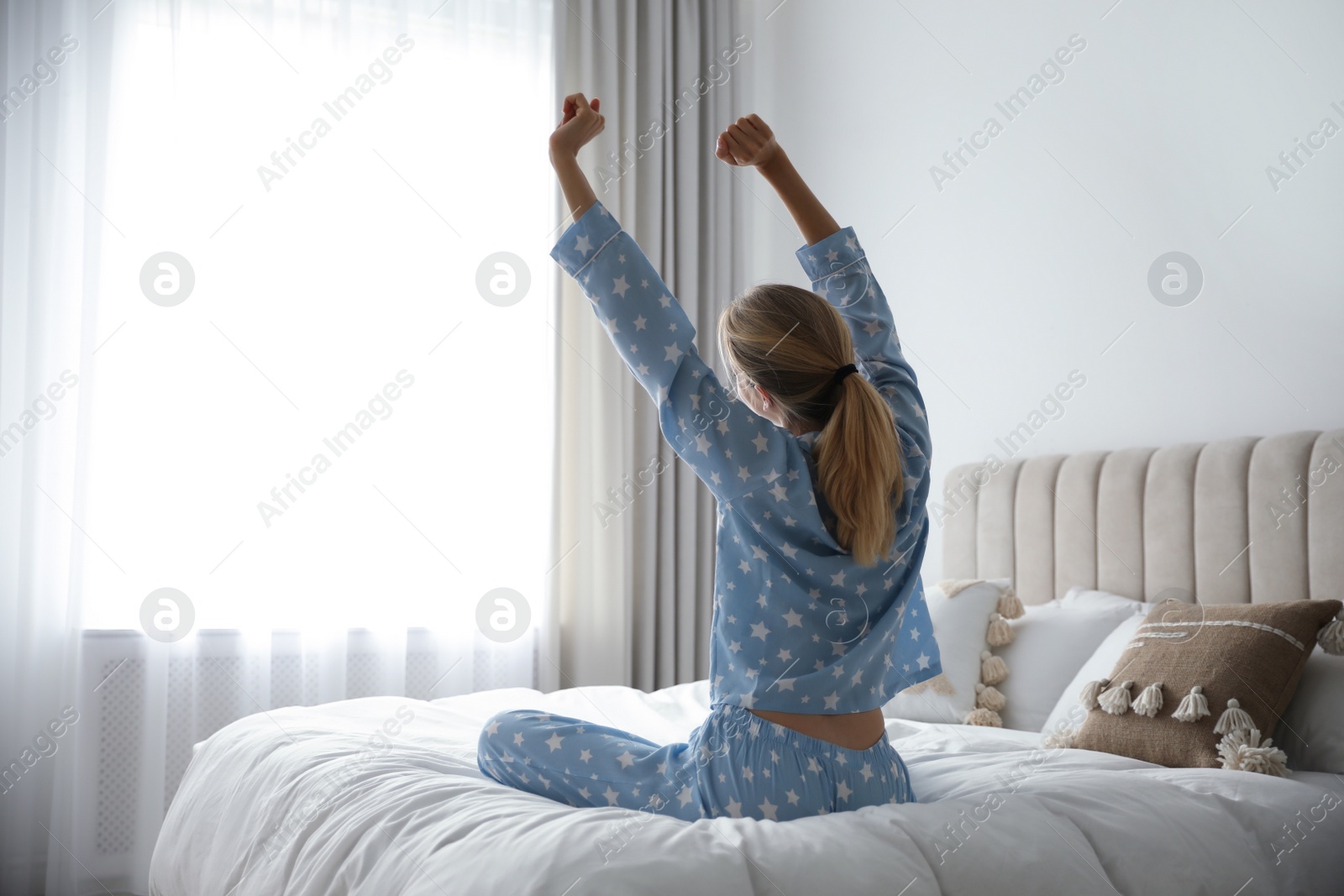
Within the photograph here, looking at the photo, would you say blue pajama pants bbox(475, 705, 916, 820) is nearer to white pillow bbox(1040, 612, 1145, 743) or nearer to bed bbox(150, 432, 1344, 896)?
bed bbox(150, 432, 1344, 896)

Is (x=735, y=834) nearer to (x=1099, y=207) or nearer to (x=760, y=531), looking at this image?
(x=760, y=531)

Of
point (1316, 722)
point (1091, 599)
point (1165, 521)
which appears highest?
point (1165, 521)

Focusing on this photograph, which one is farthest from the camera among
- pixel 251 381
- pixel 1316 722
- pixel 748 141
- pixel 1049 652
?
pixel 251 381

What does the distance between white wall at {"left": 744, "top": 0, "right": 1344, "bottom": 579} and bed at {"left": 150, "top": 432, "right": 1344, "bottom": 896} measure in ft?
0.79

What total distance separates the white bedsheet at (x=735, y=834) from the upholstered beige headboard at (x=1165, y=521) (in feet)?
1.67

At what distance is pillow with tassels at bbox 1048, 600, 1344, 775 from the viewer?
160 centimetres

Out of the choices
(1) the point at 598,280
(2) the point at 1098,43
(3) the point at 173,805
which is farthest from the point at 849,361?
(2) the point at 1098,43

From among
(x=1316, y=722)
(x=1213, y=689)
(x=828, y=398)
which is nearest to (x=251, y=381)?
(x=828, y=398)

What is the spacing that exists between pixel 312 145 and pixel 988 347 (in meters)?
2.19

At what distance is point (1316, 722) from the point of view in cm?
163

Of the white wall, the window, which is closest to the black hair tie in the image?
the white wall

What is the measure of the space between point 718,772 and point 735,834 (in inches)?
5.4

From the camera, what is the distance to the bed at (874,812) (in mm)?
1035

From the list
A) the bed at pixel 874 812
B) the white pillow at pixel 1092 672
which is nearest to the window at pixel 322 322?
the bed at pixel 874 812
